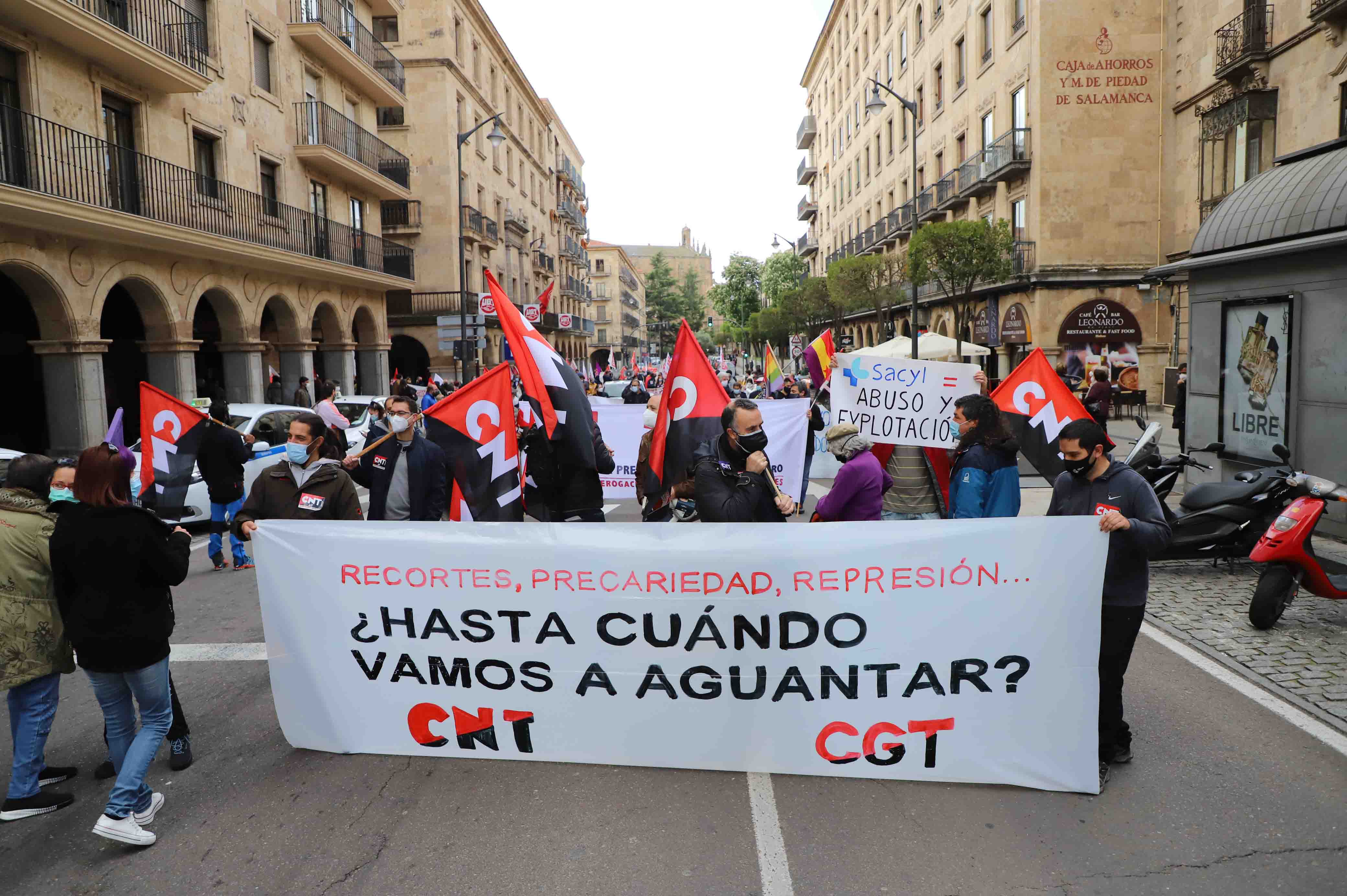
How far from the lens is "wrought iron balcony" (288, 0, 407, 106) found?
2472cm

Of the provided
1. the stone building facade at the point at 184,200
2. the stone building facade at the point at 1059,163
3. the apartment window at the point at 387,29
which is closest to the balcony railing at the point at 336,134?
the stone building facade at the point at 184,200

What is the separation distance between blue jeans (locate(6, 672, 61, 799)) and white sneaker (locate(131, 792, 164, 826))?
556mm

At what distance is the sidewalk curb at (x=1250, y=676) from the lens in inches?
192

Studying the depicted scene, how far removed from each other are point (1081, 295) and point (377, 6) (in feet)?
80.5

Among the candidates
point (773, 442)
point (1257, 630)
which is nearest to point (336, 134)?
point (773, 442)

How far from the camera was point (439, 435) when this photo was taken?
6648mm

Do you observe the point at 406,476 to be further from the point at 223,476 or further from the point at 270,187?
Result: the point at 270,187

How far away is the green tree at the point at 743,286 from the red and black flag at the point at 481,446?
78.9 m

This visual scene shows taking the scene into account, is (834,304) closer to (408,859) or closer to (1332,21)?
(1332,21)

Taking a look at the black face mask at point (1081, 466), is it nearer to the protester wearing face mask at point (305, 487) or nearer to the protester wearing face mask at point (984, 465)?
the protester wearing face mask at point (984, 465)

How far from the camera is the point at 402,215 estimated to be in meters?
38.2

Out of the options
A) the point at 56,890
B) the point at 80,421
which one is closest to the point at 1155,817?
the point at 56,890

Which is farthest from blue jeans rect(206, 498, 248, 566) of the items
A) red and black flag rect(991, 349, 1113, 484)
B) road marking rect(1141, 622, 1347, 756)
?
road marking rect(1141, 622, 1347, 756)

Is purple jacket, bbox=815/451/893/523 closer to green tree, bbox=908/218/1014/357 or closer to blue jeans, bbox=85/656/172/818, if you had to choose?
blue jeans, bbox=85/656/172/818
